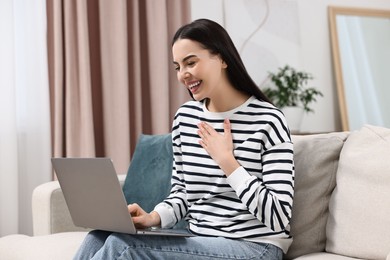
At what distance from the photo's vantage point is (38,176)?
3.17m

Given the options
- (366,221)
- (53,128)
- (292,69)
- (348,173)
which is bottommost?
(366,221)

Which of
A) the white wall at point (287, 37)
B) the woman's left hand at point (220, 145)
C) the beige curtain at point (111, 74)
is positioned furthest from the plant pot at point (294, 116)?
the woman's left hand at point (220, 145)

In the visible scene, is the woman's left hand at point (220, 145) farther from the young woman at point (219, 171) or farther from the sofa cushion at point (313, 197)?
the sofa cushion at point (313, 197)

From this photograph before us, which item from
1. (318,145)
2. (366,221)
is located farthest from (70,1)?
(366,221)

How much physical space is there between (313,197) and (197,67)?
47cm

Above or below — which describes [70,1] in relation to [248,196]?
above

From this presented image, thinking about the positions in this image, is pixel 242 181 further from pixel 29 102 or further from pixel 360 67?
pixel 360 67

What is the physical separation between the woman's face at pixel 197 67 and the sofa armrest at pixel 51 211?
32.4 inches

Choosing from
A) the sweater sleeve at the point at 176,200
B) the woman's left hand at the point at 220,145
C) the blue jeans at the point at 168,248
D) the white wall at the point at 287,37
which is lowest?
the blue jeans at the point at 168,248

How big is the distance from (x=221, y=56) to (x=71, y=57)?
67.8 inches

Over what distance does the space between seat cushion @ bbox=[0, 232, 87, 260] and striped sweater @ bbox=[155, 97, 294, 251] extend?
33 centimetres

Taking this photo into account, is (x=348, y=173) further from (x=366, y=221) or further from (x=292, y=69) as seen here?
(x=292, y=69)

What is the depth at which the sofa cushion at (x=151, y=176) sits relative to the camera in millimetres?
2205

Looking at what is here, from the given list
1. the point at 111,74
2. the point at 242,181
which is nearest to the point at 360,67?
the point at 111,74
